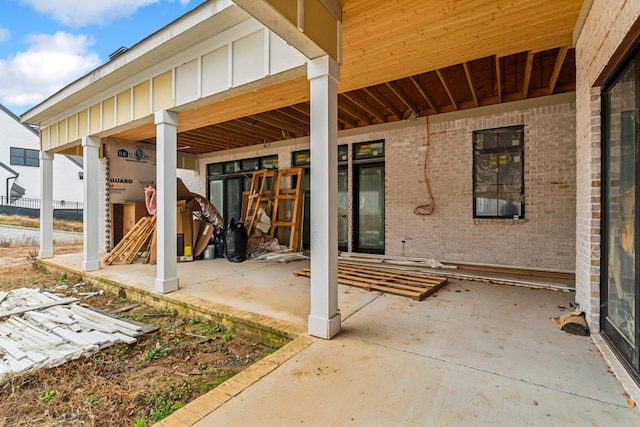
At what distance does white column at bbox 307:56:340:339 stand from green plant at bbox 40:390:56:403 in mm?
2017

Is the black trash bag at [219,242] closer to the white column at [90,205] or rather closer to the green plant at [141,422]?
the white column at [90,205]

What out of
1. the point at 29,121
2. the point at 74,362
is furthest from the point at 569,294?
the point at 29,121

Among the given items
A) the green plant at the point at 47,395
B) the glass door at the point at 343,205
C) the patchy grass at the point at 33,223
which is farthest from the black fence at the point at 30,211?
the green plant at the point at 47,395

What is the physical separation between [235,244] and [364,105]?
145 inches

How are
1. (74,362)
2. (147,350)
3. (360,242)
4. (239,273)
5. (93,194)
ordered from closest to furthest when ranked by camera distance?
(74,362)
(147,350)
(239,273)
(93,194)
(360,242)

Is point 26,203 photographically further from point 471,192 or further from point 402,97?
point 471,192

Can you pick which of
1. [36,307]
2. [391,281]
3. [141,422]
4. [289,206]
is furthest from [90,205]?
[391,281]

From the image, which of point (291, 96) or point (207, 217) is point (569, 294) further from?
point (207, 217)

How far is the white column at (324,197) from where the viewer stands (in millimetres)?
2625

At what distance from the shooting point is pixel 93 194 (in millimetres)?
5672

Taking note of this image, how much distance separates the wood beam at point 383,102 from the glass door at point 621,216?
115 inches

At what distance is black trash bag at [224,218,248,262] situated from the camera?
6.17 m

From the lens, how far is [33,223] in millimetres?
11875

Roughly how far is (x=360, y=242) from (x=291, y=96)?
359cm
